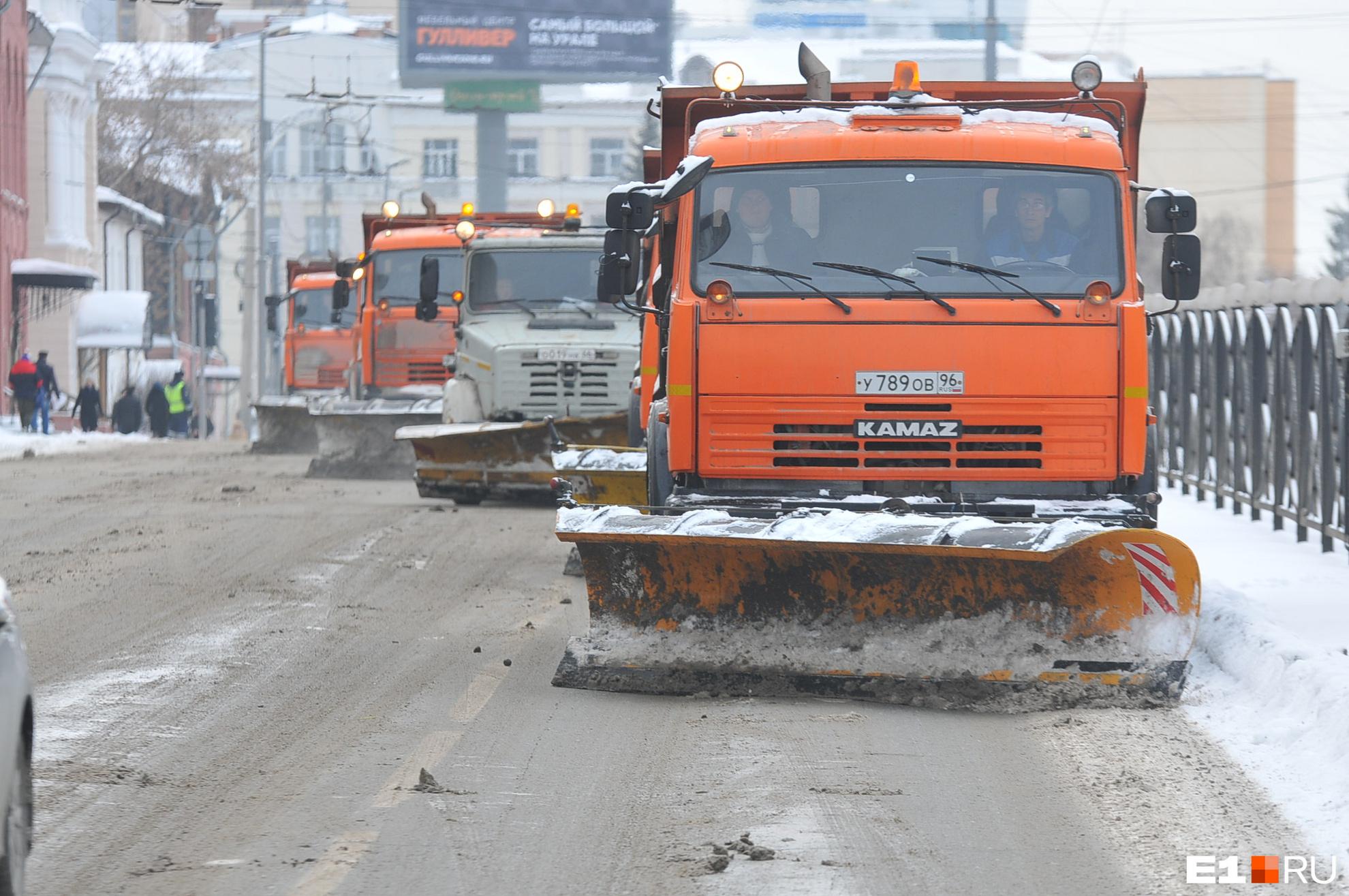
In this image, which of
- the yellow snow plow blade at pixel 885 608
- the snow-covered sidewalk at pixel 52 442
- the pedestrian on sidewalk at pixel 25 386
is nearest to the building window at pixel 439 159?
the snow-covered sidewalk at pixel 52 442

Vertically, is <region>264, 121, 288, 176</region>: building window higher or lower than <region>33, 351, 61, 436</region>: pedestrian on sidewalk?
higher

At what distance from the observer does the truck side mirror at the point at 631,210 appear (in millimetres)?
9008

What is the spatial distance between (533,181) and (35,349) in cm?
3444

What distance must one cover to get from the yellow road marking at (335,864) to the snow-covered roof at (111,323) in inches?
1945

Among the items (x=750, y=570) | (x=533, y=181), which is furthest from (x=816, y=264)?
(x=533, y=181)

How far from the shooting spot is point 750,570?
795 centimetres

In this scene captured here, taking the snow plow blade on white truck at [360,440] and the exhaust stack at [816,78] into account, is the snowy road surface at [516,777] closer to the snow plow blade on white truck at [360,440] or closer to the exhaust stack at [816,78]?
the exhaust stack at [816,78]

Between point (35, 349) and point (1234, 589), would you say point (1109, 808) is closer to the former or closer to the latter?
point (1234, 589)

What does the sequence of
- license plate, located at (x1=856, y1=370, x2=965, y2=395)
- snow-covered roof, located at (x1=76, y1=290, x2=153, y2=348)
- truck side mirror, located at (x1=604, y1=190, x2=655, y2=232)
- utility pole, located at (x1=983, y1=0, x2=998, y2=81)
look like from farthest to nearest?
1. snow-covered roof, located at (x1=76, y1=290, x2=153, y2=348)
2. utility pole, located at (x1=983, y1=0, x2=998, y2=81)
3. truck side mirror, located at (x1=604, y1=190, x2=655, y2=232)
4. license plate, located at (x1=856, y1=370, x2=965, y2=395)

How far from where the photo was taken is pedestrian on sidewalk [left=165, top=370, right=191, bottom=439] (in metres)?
45.1

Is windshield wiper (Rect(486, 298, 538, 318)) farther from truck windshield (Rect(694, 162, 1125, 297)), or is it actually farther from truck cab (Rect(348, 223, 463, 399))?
truck windshield (Rect(694, 162, 1125, 297))

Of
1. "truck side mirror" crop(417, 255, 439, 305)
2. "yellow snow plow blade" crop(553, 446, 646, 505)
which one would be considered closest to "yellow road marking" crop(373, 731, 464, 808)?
"yellow snow plow blade" crop(553, 446, 646, 505)

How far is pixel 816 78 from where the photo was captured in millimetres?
10023

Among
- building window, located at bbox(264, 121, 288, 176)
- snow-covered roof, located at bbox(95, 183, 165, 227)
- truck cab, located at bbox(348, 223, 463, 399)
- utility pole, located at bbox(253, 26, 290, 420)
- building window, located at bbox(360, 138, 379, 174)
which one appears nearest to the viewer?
truck cab, located at bbox(348, 223, 463, 399)
